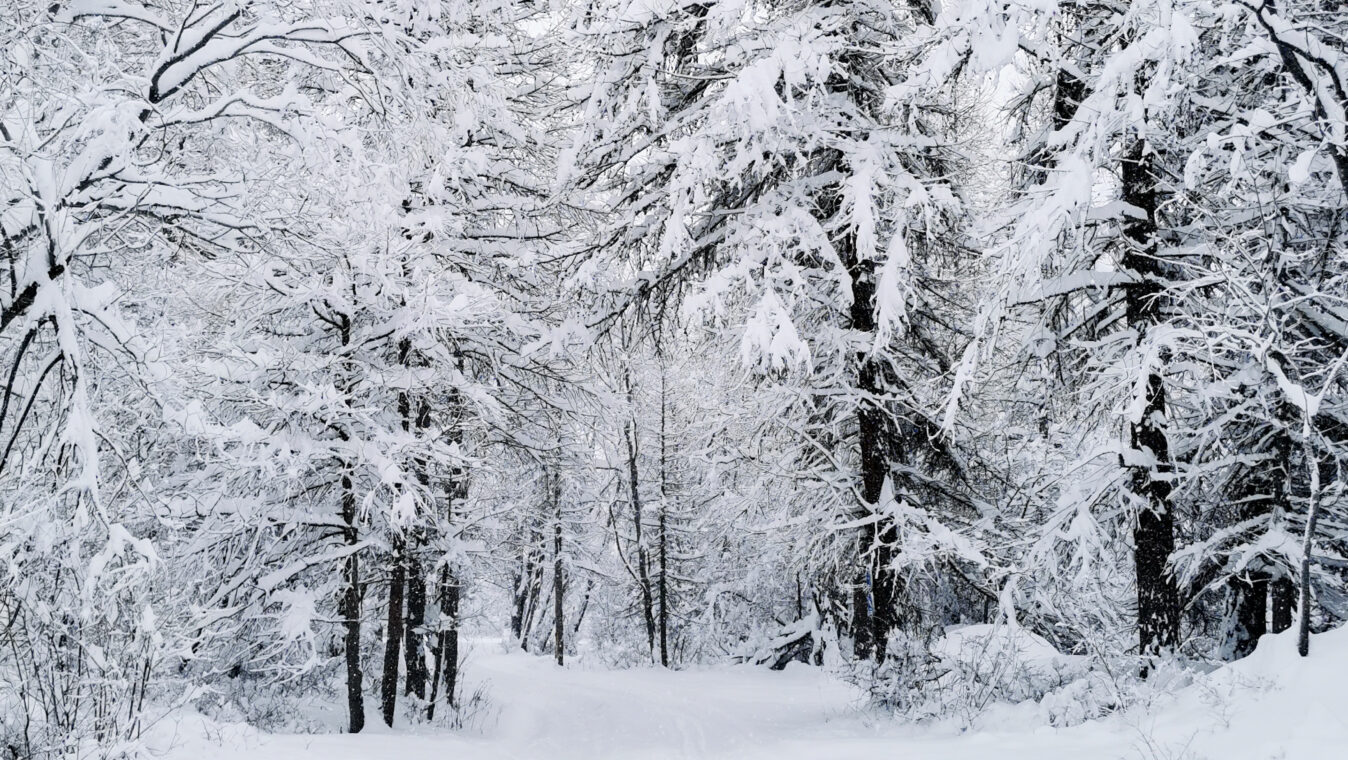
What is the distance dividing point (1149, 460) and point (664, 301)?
18.1 ft

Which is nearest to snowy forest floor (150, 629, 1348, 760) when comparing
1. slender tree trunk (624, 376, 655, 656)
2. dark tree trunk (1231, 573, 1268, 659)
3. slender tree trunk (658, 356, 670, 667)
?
dark tree trunk (1231, 573, 1268, 659)

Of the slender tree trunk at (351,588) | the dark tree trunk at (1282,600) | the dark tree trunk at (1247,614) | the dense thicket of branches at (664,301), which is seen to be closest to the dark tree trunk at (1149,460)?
the dense thicket of branches at (664,301)

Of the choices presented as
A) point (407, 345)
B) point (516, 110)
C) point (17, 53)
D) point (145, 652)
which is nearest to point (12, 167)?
point (17, 53)

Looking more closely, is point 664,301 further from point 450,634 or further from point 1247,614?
point 450,634

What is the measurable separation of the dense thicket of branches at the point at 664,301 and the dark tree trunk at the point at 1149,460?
0.14ft

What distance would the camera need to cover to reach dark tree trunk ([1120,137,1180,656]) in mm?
7680

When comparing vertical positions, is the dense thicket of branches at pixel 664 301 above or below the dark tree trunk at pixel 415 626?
above

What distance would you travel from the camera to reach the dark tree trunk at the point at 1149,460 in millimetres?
7680

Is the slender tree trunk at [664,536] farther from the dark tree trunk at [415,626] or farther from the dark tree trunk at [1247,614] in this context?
the dark tree trunk at [1247,614]

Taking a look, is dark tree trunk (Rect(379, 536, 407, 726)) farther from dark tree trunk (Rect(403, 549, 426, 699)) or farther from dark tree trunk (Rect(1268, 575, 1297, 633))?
dark tree trunk (Rect(1268, 575, 1297, 633))

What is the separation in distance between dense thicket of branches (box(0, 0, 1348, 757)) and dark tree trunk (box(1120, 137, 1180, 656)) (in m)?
0.04

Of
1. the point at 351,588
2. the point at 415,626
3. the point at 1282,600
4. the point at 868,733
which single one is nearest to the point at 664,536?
the point at 415,626

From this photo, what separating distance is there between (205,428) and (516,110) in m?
7.86

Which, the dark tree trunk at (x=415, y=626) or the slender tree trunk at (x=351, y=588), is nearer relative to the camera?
the slender tree trunk at (x=351, y=588)
